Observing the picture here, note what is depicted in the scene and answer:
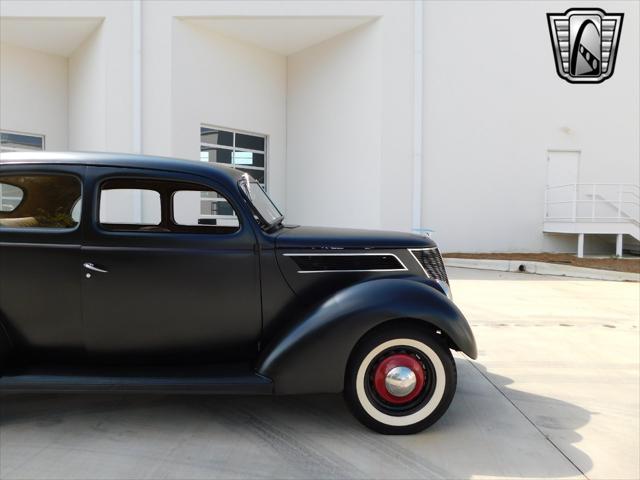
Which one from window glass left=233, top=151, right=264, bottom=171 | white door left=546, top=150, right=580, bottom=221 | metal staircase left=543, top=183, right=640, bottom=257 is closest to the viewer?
metal staircase left=543, top=183, right=640, bottom=257

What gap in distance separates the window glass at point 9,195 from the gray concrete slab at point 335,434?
1.30 metres

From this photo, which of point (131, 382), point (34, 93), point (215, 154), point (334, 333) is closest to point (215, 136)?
point (215, 154)

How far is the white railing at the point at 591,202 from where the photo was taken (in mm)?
12977

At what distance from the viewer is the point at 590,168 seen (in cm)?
1330

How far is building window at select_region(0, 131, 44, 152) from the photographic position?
1338 centimetres

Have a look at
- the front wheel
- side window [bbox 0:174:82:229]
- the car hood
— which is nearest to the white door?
the car hood

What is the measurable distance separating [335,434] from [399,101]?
1117cm

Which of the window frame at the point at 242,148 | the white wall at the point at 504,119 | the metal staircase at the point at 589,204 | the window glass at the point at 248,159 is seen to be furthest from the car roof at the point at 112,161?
the metal staircase at the point at 589,204

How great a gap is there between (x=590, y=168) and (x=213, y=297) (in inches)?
525

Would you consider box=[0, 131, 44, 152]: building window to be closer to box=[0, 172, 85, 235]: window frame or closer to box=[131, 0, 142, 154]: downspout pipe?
box=[131, 0, 142, 154]: downspout pipe

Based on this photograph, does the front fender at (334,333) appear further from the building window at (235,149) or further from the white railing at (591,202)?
the white railing at (591,202)

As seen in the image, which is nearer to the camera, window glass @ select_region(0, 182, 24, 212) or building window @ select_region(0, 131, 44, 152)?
window glass @ select_region(0, 182, 24, 212)

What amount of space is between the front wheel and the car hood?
1.84ft

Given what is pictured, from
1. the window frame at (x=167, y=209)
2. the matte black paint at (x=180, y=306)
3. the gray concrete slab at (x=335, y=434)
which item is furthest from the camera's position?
the window frame at (x=167, y=209)
